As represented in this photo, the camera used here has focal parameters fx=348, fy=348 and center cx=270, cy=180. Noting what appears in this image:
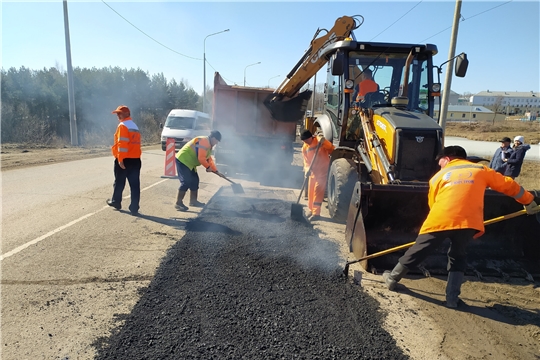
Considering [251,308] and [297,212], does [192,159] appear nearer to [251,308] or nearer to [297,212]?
[297,212]

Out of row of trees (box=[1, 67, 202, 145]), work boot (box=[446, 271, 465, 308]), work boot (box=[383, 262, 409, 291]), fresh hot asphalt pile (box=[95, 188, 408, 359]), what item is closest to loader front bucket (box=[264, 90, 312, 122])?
fresh hot asphalt pile (box=[95, 188, 408, 359])

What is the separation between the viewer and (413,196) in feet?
13.9

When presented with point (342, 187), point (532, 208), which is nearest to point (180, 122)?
point (342, 187)

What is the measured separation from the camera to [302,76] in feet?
27.5

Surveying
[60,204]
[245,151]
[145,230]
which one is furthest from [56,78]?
[145,230]

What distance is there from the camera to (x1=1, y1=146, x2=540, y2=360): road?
269 cm

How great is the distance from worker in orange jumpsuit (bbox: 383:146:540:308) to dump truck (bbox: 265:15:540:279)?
594mm

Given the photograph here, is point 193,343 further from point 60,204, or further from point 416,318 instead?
point 60,204

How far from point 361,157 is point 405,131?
3.69 feet

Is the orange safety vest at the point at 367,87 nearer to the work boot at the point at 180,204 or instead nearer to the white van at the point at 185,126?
the work boot at the point at 180,204

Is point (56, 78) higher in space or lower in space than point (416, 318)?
higher

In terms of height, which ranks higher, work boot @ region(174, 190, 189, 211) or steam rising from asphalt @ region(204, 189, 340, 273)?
work boot @ region(174, 190, 189, 211)

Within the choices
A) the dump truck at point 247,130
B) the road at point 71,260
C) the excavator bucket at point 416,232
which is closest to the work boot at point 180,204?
the road at point 71,260

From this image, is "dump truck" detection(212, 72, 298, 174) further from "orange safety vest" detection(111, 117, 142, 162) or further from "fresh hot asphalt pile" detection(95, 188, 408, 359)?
"fresh hot asphalt pile" detection(95, 188, 408, 359)
